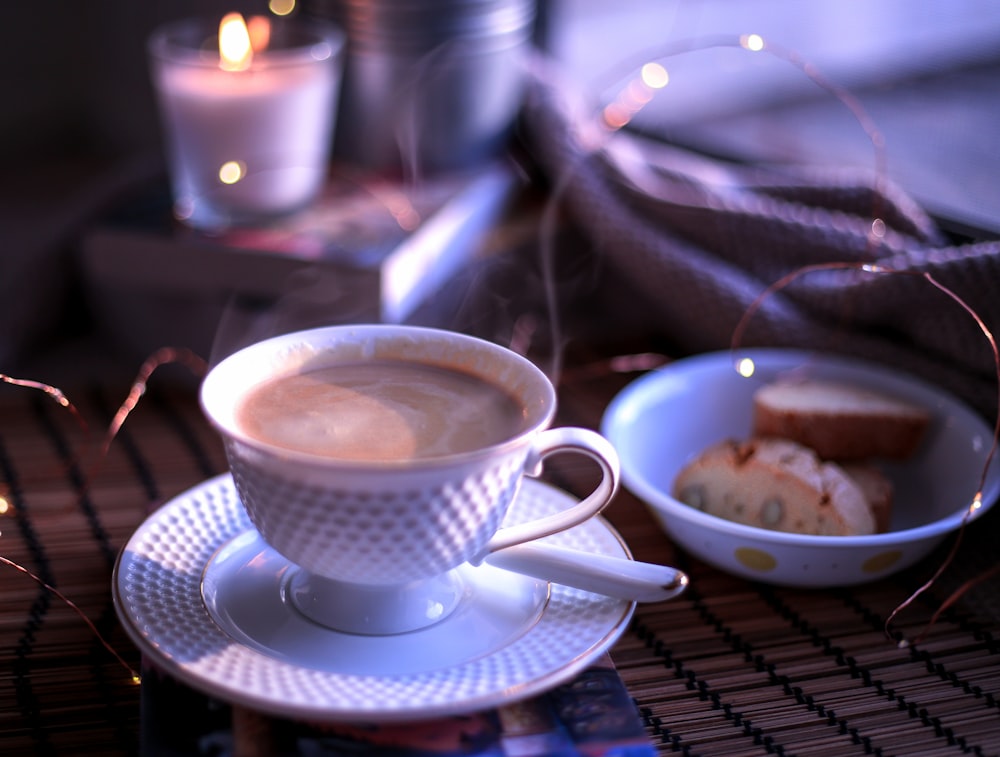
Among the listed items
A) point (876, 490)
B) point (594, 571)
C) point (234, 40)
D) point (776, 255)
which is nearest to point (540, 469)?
point (594, 571)

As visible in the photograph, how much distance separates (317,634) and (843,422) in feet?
1.53

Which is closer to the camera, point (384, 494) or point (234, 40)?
point (384, 494)

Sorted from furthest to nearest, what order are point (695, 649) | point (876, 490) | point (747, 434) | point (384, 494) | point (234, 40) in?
point (234, 40)
point (747, 434)
point (876, 490)
point (695, 649)
point (384, 494)

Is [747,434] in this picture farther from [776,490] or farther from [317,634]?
[317,634]

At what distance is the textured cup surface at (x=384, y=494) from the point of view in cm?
53

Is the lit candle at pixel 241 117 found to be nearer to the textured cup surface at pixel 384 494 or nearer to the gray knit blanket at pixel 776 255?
the gray knit blanket at pixel 776 255

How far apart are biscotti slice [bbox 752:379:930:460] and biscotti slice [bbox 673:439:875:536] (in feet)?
0.13

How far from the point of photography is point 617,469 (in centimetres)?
60

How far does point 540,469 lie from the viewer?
598 mm

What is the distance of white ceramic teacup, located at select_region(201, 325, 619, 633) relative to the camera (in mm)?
527

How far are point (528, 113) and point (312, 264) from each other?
15.6 inches

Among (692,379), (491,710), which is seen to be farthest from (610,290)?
(491,710)

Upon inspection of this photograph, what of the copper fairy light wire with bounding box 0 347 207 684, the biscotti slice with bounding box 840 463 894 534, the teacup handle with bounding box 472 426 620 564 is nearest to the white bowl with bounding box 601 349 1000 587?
the biscotti slice with bounding box 840 463 894 534

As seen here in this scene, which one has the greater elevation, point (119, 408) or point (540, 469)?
point (540, 469)
